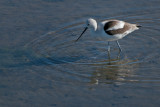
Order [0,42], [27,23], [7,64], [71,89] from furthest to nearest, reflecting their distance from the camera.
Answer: [27,23] < [0,42] < [7,64] < [71,89]

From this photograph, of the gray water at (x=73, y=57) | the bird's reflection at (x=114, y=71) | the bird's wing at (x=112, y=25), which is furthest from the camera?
the bird's wing at (x=112, y=25)

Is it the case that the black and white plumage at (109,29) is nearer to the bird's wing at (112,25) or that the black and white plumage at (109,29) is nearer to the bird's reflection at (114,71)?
the bird's wing at (112,25)

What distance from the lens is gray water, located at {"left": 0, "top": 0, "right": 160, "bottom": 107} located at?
7180 mm

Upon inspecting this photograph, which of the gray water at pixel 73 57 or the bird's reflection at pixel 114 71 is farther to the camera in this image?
the bird's reflection at pixel 114 71

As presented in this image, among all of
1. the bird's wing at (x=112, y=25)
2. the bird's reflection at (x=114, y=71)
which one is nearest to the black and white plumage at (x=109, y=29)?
the bird's wing at (x=112, y=25)

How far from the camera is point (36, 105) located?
694cm

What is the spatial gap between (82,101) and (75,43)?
2843 mm

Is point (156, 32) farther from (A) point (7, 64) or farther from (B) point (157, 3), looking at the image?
(A) point (7, 64)

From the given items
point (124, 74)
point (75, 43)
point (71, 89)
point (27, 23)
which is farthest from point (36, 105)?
point (27, 23)

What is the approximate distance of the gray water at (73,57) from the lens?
718 centimetres

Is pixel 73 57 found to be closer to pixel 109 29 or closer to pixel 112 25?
pixel 109 29

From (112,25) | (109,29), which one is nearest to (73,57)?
(109,29)

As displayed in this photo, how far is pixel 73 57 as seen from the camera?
29.0 ft

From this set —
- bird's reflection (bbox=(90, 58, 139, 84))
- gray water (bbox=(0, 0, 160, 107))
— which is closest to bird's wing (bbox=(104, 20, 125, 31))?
gray water (bbox=(0, 0, 160, 107))
